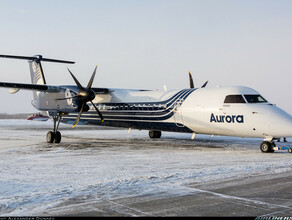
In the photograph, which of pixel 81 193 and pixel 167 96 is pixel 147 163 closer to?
pixel 81 193

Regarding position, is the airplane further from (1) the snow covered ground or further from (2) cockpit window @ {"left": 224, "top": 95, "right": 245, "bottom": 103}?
(1) the snow covered ground

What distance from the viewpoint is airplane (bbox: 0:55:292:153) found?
13188 millimetres

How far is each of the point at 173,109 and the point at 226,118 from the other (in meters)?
3.20

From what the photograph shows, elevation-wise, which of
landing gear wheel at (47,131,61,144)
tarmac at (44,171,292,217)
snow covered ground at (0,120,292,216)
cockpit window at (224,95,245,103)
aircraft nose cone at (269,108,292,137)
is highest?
cockpit window at (224,95,245,103)

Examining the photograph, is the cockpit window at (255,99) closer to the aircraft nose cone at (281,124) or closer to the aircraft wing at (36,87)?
the aircraft nose cone at (281,124)

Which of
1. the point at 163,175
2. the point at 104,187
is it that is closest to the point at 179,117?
the point at 163,175

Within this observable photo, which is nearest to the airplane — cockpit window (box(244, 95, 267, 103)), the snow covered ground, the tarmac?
cockpit window (box(244, 95, 267, 103))

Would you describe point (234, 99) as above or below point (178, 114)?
above

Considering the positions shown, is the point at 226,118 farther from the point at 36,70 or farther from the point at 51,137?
the point at 36,70

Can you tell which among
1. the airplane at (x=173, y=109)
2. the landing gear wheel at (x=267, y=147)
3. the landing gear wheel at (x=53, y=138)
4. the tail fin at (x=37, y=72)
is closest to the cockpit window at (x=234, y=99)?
the airplane at (x=173, y=109)

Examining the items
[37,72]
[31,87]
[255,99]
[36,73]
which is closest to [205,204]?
[255,99]

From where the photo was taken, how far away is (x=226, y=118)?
46.5 feet

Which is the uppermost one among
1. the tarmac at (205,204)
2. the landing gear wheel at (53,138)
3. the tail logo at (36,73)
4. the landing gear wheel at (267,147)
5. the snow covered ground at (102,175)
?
the tail logo at (36,73)

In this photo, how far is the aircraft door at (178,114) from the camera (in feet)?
52.8
